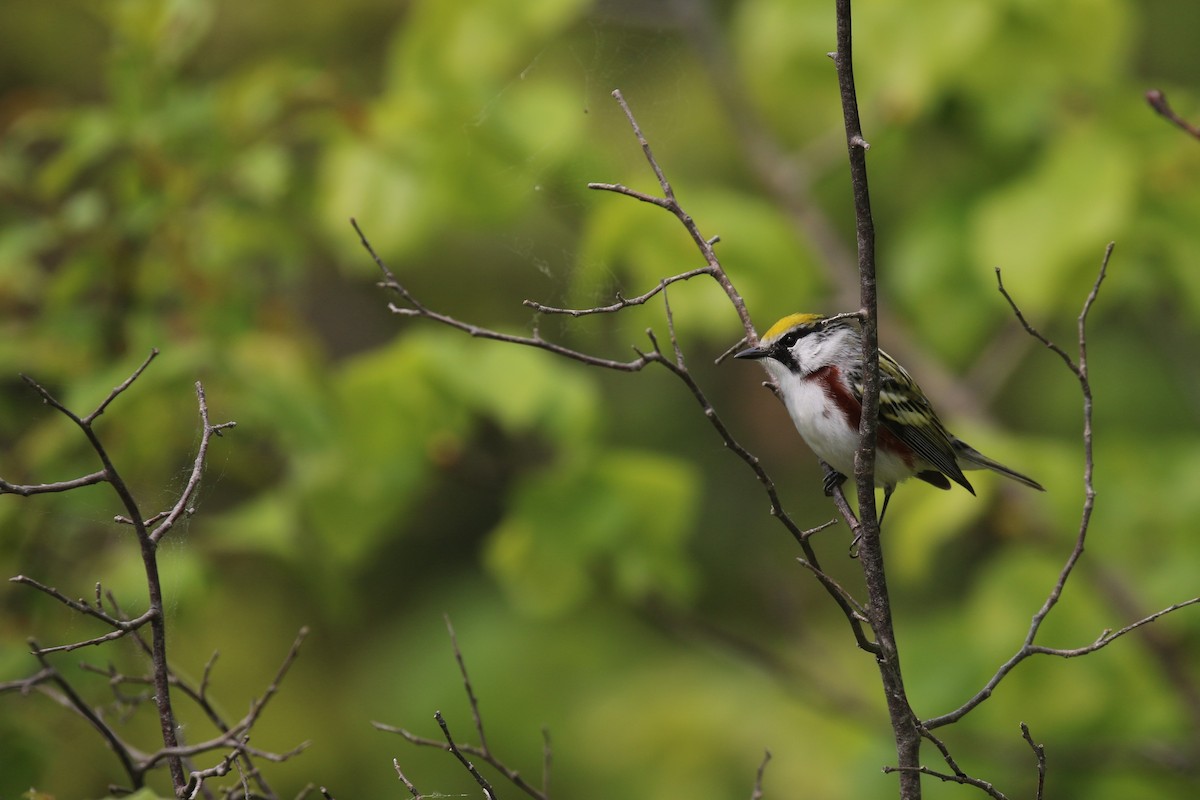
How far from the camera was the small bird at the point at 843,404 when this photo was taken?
3.34 meters

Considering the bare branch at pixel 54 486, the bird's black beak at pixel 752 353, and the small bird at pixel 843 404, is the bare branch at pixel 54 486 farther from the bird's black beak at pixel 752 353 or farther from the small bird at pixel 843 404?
the small bird at pixel 843 404

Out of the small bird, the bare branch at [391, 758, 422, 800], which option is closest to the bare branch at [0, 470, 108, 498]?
the bare branch at [391, 758, 422, 800]

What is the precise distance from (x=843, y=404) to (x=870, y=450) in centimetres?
107

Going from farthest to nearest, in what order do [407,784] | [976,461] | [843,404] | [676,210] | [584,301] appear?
1. [976,461]
2. [584,301]
3. [843,404]
4. [676,210]
5. [407,784]

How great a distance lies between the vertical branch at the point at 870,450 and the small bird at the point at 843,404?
100cm

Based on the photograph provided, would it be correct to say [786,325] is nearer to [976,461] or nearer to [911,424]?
[911,424]

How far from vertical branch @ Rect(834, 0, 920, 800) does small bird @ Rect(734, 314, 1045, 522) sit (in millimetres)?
999

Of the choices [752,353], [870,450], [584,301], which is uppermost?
[584,301]

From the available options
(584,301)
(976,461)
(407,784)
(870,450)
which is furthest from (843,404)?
(407,784)

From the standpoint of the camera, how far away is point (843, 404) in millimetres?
3367

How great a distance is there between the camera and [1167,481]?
4.99 meters

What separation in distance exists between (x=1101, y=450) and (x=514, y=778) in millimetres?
3510

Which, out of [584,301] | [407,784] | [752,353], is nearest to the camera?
[407,784]

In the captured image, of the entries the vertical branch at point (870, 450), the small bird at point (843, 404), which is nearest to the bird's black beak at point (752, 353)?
the small bird at point (843, 404)
